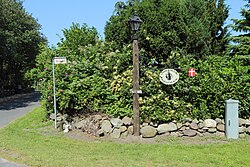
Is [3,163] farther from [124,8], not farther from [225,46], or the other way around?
[225,46]

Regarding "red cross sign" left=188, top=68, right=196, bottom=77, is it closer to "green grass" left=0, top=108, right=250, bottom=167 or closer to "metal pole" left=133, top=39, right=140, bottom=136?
"metal pole" left=133, top=39, right=140, bottom=136

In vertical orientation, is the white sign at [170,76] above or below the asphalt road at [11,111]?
above

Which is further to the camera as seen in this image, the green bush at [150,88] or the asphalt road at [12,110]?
the asphalt road at [12,110]

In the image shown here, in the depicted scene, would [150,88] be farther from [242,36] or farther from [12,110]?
[12,110]

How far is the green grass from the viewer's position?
17.7 ft

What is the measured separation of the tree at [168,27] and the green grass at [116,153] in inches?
218

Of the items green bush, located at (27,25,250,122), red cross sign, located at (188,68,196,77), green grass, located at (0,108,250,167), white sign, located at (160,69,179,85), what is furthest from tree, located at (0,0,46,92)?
red cross sign, located at (188,68,196,77)

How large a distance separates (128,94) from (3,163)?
158 inches

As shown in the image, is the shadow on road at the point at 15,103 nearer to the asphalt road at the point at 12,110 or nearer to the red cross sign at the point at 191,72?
the asphalt road at the point at 12,110

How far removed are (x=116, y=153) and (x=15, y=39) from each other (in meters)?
17.7

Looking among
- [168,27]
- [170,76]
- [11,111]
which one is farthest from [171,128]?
[11,111]

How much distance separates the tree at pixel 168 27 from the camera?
1209 cm

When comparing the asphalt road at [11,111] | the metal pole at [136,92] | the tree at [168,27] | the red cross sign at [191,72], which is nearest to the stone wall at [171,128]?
the metal pole at [136,92]

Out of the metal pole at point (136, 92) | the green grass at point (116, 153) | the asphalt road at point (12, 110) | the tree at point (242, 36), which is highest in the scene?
the tree at point (242, 36)
